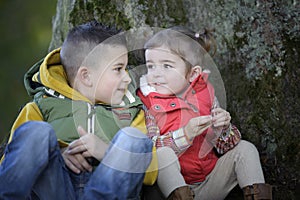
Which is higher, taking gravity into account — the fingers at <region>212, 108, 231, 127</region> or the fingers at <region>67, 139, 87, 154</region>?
the fingers at <region>67, 139, 87, 154</region>

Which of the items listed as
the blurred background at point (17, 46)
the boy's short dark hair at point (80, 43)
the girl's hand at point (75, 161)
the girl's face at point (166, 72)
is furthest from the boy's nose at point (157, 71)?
the blurred background at point (17, 46)

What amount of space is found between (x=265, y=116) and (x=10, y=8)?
6.43 meters

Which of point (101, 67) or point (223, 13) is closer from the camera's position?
point (101, 67)

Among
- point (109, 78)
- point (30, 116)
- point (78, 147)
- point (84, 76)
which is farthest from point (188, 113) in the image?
point (30, 116)

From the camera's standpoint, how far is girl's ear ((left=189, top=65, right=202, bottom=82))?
292cm

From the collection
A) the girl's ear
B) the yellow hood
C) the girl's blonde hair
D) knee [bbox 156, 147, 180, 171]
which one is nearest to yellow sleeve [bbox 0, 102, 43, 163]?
the yellow hood

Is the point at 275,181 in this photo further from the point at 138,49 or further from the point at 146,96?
the point at 138,49

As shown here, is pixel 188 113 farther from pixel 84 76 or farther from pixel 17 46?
pixel 17 46

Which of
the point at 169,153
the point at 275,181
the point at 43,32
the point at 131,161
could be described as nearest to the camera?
the point at 131,161

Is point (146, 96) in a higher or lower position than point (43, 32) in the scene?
higher

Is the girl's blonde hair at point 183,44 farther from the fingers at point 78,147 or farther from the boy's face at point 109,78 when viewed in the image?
the fingers at point 78,147

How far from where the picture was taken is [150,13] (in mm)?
3330

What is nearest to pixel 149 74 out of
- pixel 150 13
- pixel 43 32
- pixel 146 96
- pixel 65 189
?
pixel 146 96

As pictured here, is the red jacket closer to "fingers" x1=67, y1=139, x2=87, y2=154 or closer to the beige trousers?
the beige trousers
